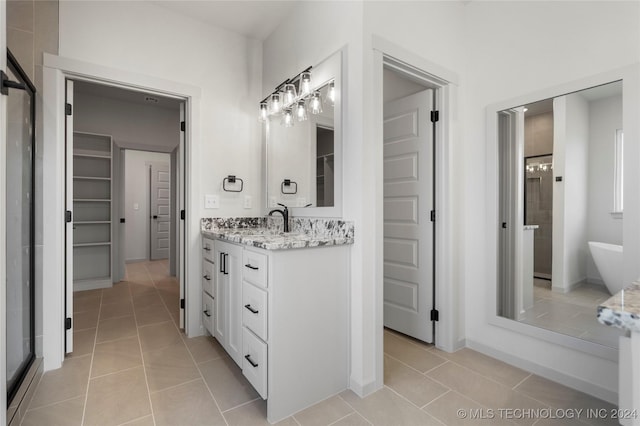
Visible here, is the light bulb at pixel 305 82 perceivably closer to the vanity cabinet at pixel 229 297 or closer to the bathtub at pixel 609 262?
the vanity cabinet at pixel 229 297

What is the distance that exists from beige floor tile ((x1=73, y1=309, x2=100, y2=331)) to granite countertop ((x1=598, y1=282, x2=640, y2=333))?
11.5 ft

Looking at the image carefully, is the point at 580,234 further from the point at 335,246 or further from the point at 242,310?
the point at 242,310

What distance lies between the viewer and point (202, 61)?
2.66 metres

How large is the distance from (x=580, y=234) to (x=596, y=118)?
67 cm

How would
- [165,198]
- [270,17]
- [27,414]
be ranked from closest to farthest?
1. [27,414]
2. [270,17]
3. [165,198]

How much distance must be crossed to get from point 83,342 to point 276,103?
245cm

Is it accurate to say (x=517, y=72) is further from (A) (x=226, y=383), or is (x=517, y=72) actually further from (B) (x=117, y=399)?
(B) (x=117, y=399)

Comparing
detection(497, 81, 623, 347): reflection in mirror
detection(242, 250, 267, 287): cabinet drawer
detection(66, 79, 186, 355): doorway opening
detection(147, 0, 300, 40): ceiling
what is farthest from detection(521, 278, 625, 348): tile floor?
detection(66, 79, 186, 355): doorway opening

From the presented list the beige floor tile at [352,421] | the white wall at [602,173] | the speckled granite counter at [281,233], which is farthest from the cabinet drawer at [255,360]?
the white wall at [602,173]

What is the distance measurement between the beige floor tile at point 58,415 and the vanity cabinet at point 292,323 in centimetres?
83

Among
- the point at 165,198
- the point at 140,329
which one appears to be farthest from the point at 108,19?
the point at 165,198

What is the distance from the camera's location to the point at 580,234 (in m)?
1.82

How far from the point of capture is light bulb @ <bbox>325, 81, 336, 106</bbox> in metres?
1.98

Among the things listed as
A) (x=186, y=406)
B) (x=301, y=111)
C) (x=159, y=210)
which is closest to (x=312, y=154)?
(x=301, y=111)
